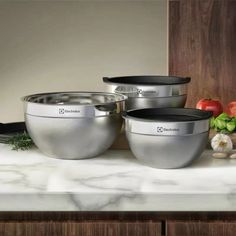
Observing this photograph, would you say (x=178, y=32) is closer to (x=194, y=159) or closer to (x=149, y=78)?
(x=149, y=78)

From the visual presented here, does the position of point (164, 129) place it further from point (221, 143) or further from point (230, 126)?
point (230, 126)

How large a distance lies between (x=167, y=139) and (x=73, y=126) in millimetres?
211

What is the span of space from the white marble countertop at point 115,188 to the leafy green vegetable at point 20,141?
145mm

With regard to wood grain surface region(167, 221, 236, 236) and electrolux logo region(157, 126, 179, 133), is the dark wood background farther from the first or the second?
wood grain surface region(167, 221, 236, 236)

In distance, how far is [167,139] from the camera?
3.76 ft

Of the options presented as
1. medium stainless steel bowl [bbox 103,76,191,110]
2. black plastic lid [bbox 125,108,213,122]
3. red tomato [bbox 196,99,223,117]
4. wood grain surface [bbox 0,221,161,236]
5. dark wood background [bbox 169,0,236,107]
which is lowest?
wood grain surface [bbox 0,221,161,236]

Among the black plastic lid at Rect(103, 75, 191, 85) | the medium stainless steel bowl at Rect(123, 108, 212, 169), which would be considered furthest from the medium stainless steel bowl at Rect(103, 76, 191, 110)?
the medium stainless steel bowl at Rect(123, 108, 212, 169)

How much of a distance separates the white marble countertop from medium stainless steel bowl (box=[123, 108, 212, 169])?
0.09 feet

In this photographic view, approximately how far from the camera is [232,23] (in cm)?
168

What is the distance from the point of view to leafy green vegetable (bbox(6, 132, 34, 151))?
4.51 ft

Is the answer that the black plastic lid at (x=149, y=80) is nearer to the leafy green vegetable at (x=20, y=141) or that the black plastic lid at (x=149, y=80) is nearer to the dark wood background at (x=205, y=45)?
the dark wood background at (x=205, y=45)

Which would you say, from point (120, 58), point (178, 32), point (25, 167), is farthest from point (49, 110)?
point (120, 58)

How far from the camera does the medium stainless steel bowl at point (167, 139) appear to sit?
1.15 meters

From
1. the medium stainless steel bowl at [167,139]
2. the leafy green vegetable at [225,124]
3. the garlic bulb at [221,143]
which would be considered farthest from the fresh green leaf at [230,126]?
the medium stainless steel bowl at [167,139]
